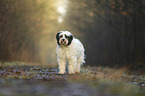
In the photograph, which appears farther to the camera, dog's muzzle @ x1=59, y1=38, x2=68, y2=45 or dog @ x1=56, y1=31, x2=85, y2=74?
dog @ x1=56, y1=31, x2=85, y2=74

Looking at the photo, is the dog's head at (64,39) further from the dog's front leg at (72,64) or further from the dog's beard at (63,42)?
the dog's front leg at (72,64)

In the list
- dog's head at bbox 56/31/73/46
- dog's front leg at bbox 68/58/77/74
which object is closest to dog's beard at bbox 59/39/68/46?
dog's head at bbox 56/31/73/46

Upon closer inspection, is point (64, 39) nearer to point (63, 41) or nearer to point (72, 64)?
point (63, 41)

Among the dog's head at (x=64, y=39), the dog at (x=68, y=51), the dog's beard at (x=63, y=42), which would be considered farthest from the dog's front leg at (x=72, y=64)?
the dog's beard at (x=63, y=42)

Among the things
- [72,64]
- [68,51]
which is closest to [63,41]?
[68,51]

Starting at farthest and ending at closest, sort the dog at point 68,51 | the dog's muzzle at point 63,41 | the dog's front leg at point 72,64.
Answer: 1. the dog's front leg at point 72,64
2. the dog at point 68,51
3. the dog's muzzle at point 63,41

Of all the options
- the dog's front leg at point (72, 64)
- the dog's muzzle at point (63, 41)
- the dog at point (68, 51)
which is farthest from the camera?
the dog's front leg at point (72, 64)

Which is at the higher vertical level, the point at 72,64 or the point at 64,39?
the point at 64,39

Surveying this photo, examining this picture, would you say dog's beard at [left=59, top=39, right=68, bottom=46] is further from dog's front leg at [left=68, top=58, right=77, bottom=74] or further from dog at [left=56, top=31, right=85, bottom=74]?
dog's front leg at [left=68, top=58, right=77, bottom=74]

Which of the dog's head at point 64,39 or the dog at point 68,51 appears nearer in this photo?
the dog's head at point 64,39

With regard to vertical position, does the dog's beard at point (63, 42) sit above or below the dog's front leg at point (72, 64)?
above

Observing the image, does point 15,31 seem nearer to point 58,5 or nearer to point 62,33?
point 58,5

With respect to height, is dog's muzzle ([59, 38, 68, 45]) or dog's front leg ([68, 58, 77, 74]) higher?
dog's muzzle ([59, 38, 68, 45])

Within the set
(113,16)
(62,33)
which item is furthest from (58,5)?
(62,33)
